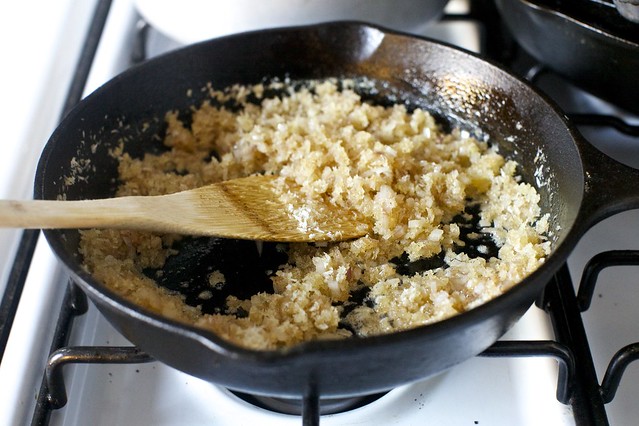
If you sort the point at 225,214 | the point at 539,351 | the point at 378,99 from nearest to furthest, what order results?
the point at 539,351 < the point at 225,214 < the point at 378,99

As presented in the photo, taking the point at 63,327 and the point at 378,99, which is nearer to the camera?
the point at 63,327

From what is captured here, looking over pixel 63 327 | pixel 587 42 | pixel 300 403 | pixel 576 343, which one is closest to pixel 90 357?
pixel 63 327

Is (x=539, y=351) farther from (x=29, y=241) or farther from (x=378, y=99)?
(x=29, y=241)

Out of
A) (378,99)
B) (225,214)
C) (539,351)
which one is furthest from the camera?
(378,99)

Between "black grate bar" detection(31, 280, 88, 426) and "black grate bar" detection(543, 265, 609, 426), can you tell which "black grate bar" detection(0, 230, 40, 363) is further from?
"black grate bar" detection(543, 265, 609, 426)

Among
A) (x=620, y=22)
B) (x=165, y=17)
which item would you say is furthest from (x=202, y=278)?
(x=620, y=22)

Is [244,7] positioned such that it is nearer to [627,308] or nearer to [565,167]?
[565,167]

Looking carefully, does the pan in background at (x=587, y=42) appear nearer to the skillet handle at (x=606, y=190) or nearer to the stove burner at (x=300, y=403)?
the skillet handle at (x=606, y=190)
